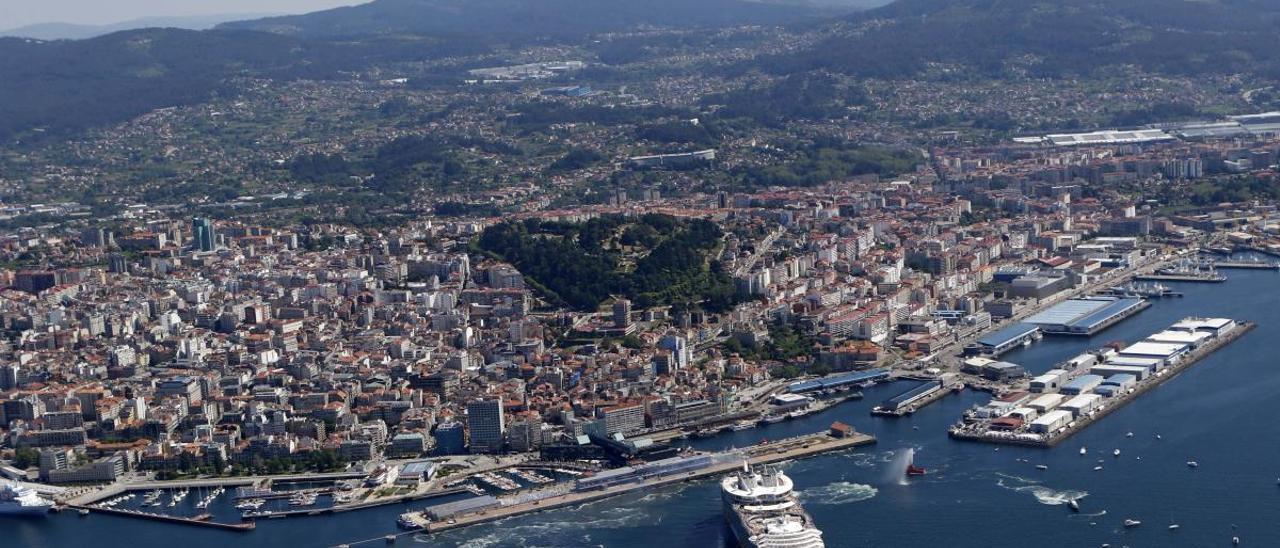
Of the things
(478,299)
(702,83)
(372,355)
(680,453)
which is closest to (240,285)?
(478,299)

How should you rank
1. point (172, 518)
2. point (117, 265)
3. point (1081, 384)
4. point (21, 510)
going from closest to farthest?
point (172, 518), point (21, 510), point (1081, 384), point (117, 265)

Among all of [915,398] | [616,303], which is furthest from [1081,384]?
[616,303]

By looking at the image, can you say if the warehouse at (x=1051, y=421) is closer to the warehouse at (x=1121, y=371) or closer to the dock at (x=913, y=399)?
the dock at (x=913, y=399)

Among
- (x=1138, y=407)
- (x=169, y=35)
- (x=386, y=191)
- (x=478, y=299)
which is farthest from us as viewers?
(x=169, y=35)

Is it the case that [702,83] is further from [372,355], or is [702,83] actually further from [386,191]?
[372,355]

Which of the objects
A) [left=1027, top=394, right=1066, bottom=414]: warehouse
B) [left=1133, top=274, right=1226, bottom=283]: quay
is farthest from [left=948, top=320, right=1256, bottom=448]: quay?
[left=1133, top=274, right=1226, bottom=283]: quay

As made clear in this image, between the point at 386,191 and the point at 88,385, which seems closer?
the point at 88,385

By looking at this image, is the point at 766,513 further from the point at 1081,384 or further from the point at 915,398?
the point at 1081,384
